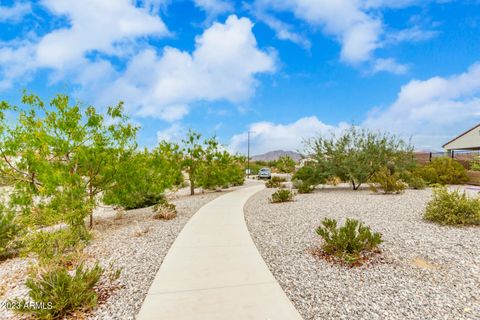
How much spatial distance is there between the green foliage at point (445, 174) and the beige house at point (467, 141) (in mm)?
12984

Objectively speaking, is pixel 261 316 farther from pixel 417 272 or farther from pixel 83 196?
pixel 83 196

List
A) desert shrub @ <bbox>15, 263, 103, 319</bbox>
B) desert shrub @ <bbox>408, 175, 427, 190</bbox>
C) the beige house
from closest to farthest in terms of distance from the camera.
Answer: desert shrub @ <bbox>15, 263, 103, 319</bbox> < desert shrub @ <bbox>408, 175, 427, 190</bbox> < the beige house

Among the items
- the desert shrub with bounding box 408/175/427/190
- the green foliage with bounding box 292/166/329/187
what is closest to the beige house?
the desert shrub with bounding box 408/175/427/190

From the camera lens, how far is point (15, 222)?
7.84 metres

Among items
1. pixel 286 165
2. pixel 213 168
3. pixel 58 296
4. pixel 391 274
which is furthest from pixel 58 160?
pixel 286 165

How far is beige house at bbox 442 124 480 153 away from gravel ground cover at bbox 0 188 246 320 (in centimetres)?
3257

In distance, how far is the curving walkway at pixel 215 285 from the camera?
3541 mm

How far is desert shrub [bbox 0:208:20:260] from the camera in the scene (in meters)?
7.37

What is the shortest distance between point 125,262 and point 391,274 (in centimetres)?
508

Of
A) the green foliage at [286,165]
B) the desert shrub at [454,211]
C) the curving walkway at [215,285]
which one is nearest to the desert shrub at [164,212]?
the curving walkway at [215,285]

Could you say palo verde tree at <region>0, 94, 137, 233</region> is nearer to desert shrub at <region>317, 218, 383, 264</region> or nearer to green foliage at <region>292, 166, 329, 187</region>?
desert shrub at <region>317, 218, 383, 264</region>

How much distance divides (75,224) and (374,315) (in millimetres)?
7411

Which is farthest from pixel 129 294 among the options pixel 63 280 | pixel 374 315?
pixel 374 315

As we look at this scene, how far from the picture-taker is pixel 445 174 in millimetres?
18750
